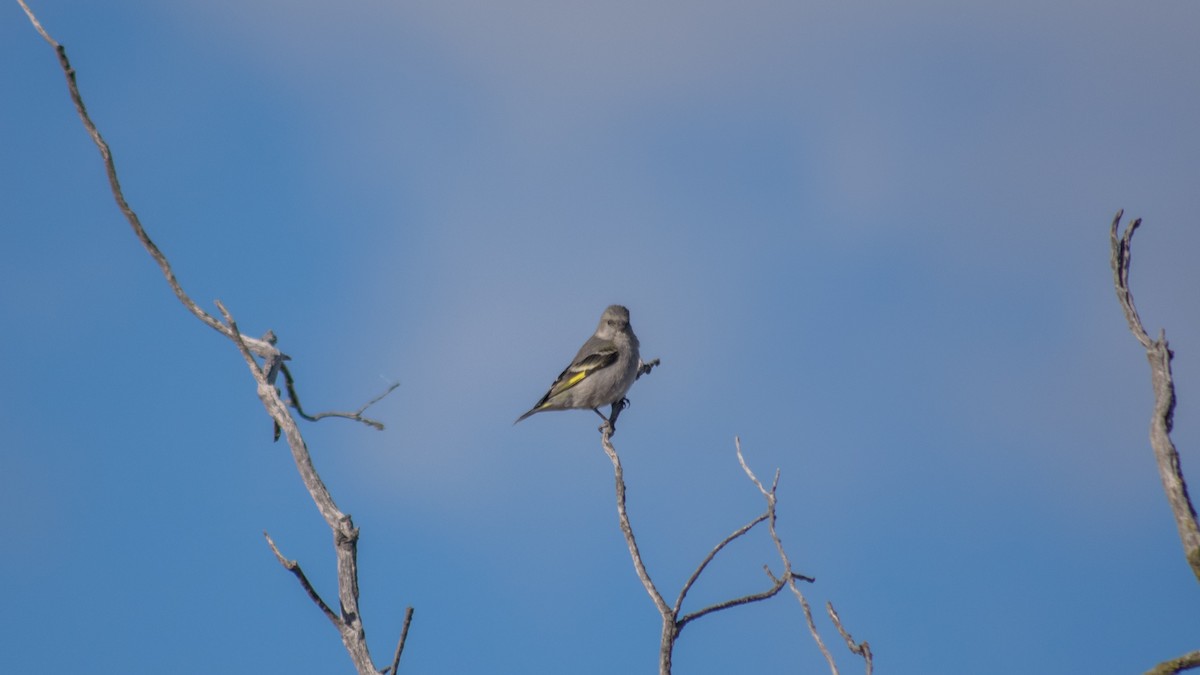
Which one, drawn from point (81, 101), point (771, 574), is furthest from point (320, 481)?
point (771, 574)

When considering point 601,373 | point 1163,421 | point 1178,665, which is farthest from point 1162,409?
point 601,373

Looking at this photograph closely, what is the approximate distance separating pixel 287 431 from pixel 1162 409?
411cm

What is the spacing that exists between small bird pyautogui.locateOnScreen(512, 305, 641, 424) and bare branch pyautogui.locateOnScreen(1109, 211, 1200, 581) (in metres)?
11.6

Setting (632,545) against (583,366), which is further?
(583,366)

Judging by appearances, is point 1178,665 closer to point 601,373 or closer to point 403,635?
point 403,635

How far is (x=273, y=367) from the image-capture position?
691 centimetres

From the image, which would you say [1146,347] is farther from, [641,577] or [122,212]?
[122,212]

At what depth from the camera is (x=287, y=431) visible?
19.7 feet

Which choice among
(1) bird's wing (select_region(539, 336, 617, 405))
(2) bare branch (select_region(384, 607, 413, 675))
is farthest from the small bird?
(2) bare branch (select_region(384, 607, 413, 675))

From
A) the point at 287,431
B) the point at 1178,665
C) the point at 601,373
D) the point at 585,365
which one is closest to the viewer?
the point at 1178,665

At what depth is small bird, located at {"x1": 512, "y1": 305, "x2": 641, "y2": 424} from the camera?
16.8m

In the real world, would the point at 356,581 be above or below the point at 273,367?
below

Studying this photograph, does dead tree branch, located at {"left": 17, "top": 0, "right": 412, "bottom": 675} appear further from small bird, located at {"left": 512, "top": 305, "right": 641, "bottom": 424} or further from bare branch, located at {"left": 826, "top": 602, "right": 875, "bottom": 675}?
small bird, located at {"left": 512, "top": 305, "right": 641, "bottom": 424}

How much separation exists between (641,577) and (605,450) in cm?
239
